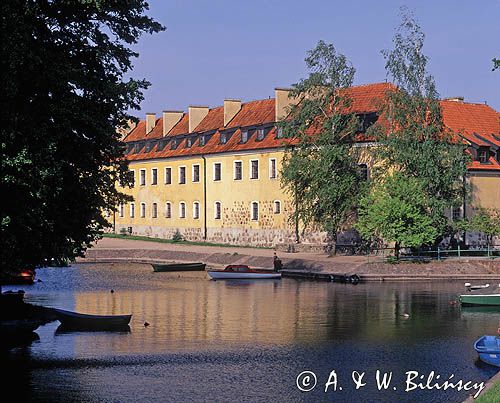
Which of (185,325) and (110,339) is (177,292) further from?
(110,339)

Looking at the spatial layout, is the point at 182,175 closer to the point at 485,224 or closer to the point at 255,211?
the point at 255,211

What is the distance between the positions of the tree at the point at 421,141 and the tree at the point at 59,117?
32407 millimetres

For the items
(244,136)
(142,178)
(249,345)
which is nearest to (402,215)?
(244,136)

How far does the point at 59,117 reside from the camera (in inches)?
1107

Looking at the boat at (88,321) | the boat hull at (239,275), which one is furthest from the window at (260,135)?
the boat at (88,321)

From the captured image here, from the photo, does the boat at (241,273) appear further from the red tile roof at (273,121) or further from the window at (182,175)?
the window at (182,175)

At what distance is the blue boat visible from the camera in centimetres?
2956

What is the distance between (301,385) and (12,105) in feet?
37.8

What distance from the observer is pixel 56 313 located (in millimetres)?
37125

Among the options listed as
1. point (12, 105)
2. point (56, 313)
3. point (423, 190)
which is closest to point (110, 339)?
point (56, 313)

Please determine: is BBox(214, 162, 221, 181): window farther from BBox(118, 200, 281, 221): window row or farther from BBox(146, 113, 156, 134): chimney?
BBox(146, 113, 156, 134): chimney

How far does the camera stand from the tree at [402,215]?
6188 centimetres

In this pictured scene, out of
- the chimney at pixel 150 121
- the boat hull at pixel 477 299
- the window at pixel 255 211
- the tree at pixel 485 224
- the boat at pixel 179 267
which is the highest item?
the chimney at pixel 150 121

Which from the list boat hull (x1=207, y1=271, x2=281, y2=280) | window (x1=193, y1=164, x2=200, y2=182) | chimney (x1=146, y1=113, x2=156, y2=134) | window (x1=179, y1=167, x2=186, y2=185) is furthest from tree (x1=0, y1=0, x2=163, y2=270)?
chimney (x1=146, y1=113, x2=156, y2=134)
